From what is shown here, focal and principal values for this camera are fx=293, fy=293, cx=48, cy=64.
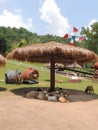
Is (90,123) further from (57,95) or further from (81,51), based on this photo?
(81,51)

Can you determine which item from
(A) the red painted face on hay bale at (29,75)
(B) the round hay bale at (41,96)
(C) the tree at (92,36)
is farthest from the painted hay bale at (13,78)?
(C) the tree at (92,36)

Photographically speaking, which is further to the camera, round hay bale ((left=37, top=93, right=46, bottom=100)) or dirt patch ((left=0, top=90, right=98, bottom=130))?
round hay bale ((left=37, top=93, right=46, bottom=100))

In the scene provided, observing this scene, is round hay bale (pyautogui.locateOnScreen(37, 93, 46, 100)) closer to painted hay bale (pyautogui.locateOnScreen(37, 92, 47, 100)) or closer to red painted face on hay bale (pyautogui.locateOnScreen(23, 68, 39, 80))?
painted hay bale (pyautogui.locateOnScreen(37, 92, 47, 100))

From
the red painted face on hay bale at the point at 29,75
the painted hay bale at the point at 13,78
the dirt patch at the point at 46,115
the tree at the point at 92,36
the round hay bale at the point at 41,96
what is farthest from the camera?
the tree at the point at 92,36

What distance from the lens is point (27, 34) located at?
420 feet

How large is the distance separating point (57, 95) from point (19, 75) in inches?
263

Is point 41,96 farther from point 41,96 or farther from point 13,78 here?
point 13,78

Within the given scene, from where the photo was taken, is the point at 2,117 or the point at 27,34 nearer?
the point at 2,117

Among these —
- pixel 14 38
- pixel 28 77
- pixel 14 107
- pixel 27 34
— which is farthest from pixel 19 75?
Answer: pixel 27 34

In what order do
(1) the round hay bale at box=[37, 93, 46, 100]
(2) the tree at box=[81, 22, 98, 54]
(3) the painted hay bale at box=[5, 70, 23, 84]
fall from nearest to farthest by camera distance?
(1) the round hay bale at box=[37, 93, 46, 100] < (3) the painted hay bale at box=[5, 70, 23, 84] < (2) the tree at box=[81, 22, 98, 54]

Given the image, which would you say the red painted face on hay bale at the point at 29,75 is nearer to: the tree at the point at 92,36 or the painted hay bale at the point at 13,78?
the painted hay bale at the point at 13,78

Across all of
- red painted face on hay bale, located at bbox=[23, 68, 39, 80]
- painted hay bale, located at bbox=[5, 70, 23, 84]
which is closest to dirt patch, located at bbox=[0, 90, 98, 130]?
painted hay bale, located at bbox=[5, 70, 23, 84]

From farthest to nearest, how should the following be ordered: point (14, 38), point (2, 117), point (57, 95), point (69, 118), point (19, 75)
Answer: point (14, 38), point (19, 75), point (57, 95), point (69, 118), point (2, 117)

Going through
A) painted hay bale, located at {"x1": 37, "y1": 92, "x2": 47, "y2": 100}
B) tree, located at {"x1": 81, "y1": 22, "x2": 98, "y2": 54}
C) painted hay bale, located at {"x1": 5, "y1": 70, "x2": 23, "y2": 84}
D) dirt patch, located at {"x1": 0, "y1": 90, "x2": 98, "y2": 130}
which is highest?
tree, located at {"x1": 81, "y1": 22, "x2": 98, "y2": 54}
